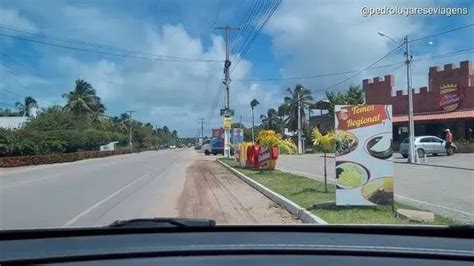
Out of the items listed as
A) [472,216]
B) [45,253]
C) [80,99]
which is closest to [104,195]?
[472,216]

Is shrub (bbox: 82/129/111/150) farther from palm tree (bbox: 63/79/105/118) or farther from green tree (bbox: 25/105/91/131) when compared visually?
palm tree (bbox: 63/79/105/118)

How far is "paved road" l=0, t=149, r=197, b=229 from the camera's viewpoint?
31.0 feet

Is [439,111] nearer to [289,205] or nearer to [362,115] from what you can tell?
[289,205]

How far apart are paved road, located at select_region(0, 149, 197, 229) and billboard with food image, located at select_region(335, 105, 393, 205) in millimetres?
3031

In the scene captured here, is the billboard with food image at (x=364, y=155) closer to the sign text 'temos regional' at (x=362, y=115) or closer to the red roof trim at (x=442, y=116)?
the sign text 'temos regional' at (x=362, y=115)

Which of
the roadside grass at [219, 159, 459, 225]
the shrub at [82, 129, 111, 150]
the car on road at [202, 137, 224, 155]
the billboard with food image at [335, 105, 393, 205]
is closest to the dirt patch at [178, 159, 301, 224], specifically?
the roadside grass at [219, 159, 459, 225]

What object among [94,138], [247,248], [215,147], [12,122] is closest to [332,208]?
[94,138]

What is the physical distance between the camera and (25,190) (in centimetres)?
1532

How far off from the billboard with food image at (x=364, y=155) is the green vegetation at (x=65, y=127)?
4511 mm

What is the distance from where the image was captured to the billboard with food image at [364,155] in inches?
386

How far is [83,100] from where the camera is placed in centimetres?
451

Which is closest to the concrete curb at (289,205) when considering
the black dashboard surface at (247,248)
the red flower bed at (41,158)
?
the red flower bed at (41,158)

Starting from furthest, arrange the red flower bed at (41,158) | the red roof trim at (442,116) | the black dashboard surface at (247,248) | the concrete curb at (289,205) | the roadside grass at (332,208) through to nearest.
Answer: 1. the red roof trim at (442,116)
2. the concrete curb at (289,205)
3. the roadside grass at (332,208)
4. the red flower bed at (41,158)
5. the black dashboard surface at (247,248)

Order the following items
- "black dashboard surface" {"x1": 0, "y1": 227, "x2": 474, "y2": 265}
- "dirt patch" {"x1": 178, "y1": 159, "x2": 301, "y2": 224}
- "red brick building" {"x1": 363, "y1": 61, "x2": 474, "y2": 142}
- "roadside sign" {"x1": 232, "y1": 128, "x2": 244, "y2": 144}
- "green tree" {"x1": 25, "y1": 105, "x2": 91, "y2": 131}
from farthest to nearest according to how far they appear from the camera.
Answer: "roadside sign" {"x1": 232, "y1": 128, "x2": 244, "y2": 144}, "red brick building" {"x1": 363, "y1": 61, "x2": 474, "y2": 142}, "dirt patch" {"x1": 178, "y1": 159, "x2": 301, "y2": 224}, "green tree" {"x1": 25, "y1": 105, "x2": 91, "y2": 131}, "black dashboard surface" {"x1": 0, "y1": 227, "x2": 474, "y2": 265}
